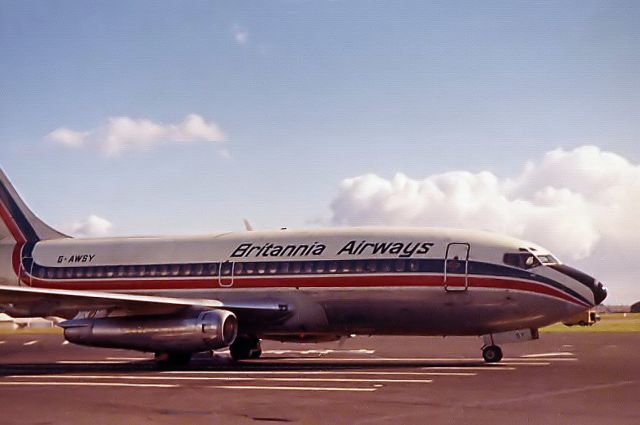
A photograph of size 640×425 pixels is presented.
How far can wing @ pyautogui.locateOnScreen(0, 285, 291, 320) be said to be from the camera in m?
23.6

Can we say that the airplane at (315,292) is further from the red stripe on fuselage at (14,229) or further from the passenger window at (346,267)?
the red stripe on fuselage at (14,229)

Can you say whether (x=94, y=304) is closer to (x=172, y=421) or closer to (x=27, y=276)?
(x=27, y=276)

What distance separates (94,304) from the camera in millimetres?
25125

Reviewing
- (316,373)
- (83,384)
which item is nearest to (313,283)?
(316,373)

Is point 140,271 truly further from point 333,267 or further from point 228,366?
point 333,267

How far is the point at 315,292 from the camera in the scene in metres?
25.7

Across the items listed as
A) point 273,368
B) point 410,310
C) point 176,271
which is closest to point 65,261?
point 176,271

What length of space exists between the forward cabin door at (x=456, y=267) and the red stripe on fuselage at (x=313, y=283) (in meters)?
0.03

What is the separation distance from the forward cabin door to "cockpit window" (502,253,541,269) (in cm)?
110

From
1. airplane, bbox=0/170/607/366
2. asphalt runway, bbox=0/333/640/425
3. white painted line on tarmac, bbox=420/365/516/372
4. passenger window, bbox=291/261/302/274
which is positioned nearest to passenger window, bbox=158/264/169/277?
airplane, bbox=0/170/607/366

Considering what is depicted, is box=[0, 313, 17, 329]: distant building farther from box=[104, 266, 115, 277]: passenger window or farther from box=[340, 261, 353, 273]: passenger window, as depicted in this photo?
box=[340, 261, 353, 273]: passenger window

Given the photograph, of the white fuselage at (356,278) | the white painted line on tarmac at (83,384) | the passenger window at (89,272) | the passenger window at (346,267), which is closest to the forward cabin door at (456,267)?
the white fuselage at (356,278)

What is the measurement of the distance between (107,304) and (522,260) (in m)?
11.7

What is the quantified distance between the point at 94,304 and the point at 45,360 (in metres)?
6.54
